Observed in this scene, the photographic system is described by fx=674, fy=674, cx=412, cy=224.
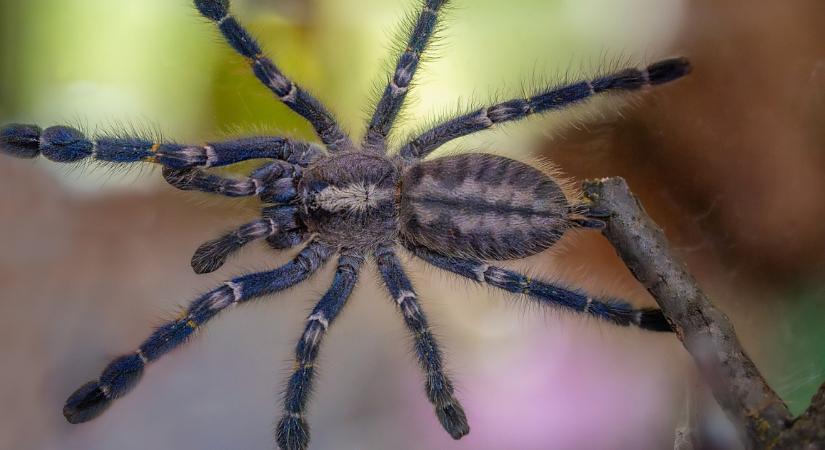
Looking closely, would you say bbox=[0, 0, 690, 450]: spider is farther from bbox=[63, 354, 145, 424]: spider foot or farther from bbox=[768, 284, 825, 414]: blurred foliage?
bbox=[768, 284, 825, 414]: blurred foliage

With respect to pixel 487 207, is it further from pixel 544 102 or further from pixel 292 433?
pixel 292 433

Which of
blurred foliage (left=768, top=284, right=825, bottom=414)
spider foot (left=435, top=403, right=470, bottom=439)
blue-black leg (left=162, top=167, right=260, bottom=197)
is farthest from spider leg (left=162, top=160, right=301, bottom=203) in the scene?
blurred foliage (left=768, top=284, right=825, bottom=414)

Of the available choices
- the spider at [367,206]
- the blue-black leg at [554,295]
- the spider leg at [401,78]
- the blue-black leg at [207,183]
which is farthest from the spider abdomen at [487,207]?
the blue-black leg at [207,183]

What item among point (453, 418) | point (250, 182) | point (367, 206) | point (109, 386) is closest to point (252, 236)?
point (250, 182)

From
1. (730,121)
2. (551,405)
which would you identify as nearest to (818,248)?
(730,121)

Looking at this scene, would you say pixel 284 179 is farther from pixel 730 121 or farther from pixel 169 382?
pixel 730 121

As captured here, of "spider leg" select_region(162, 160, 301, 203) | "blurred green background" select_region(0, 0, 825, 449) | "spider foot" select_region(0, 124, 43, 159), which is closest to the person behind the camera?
"spider foot" select_region(0, 124, 43, 159)

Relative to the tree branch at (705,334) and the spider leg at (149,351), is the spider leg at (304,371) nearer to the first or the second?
the spider leg at (149,351)

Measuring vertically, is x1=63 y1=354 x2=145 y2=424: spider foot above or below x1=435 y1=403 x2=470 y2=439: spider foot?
above
